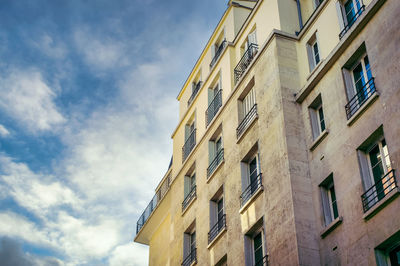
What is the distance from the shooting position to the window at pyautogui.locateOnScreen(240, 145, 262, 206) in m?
21.0

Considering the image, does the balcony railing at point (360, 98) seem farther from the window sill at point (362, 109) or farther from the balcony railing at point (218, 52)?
the balcony railing at point (218, 52)

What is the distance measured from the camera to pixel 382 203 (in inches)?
584

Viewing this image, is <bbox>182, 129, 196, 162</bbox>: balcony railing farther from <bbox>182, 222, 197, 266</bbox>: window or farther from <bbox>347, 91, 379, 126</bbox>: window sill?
<bbox>347, 91, 379, 126</bbox>: window sill

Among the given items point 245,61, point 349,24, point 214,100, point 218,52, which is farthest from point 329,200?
point 218,52

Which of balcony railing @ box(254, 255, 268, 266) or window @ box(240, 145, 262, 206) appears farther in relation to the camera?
window @ box(240, 145, 262, 206)

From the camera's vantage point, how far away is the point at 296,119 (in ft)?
65.4

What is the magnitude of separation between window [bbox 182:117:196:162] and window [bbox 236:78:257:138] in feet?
15.4

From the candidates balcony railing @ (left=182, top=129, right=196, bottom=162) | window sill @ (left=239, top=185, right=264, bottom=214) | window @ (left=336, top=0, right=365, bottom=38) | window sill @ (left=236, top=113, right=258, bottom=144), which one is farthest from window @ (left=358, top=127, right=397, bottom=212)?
balcony railing @ (left=182, top=129, right=196, bottom=162)

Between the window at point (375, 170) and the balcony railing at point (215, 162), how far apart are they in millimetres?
8300

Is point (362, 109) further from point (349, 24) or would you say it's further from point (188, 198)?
point (188, 198)

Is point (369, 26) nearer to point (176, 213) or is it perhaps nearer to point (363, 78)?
point (363, 78)

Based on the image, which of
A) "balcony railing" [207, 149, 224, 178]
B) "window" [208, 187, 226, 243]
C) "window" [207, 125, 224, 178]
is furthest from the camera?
"window" [207, 125, 224, 178]

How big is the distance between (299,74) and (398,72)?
5.68 meters

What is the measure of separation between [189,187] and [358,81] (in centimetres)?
1112
